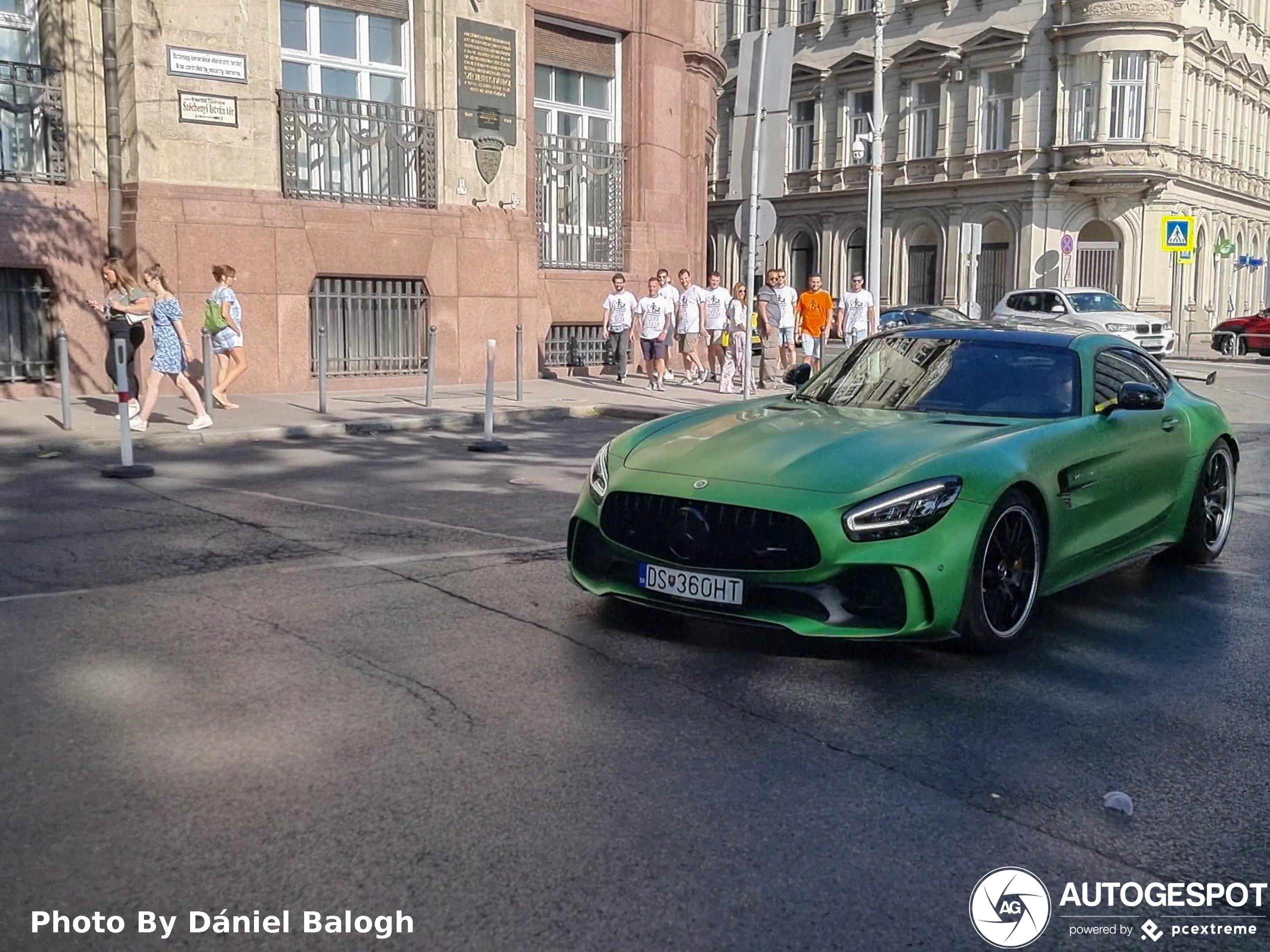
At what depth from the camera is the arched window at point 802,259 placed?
52.2 meters

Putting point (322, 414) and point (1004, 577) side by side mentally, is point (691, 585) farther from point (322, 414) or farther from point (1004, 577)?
point (322, 414)

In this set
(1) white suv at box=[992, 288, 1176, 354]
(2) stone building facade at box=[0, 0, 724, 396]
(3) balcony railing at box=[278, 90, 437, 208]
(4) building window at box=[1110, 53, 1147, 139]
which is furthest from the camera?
(4) building window at box=[1110, 53, 1147, 139]

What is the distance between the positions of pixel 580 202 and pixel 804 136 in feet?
100

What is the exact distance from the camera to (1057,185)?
4372 centimetres

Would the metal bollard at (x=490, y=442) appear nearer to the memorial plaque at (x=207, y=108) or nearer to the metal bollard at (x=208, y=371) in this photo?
the metal bollard at (x=208, y=371)

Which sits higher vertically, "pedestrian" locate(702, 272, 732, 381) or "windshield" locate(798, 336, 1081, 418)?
"pedestrian" locate(702, 272, 732, 381)

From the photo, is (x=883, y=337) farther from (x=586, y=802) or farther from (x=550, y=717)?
(x=586, y=802)

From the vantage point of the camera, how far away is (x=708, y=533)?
19.1 feet

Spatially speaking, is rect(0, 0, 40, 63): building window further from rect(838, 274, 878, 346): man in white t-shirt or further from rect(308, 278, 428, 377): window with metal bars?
rect(838, 274, 878, 346): man in white t-shirt

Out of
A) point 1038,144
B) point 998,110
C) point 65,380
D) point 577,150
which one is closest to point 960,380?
point 65,380

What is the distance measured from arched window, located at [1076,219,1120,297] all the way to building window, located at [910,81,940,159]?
20.2ft

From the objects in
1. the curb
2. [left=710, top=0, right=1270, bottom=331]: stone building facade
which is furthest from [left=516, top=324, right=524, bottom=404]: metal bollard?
[left=710, top=0, right=1270, bottom=331]: stone building facade

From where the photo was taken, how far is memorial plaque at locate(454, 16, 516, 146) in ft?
68.6

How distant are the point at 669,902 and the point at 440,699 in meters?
1.90
